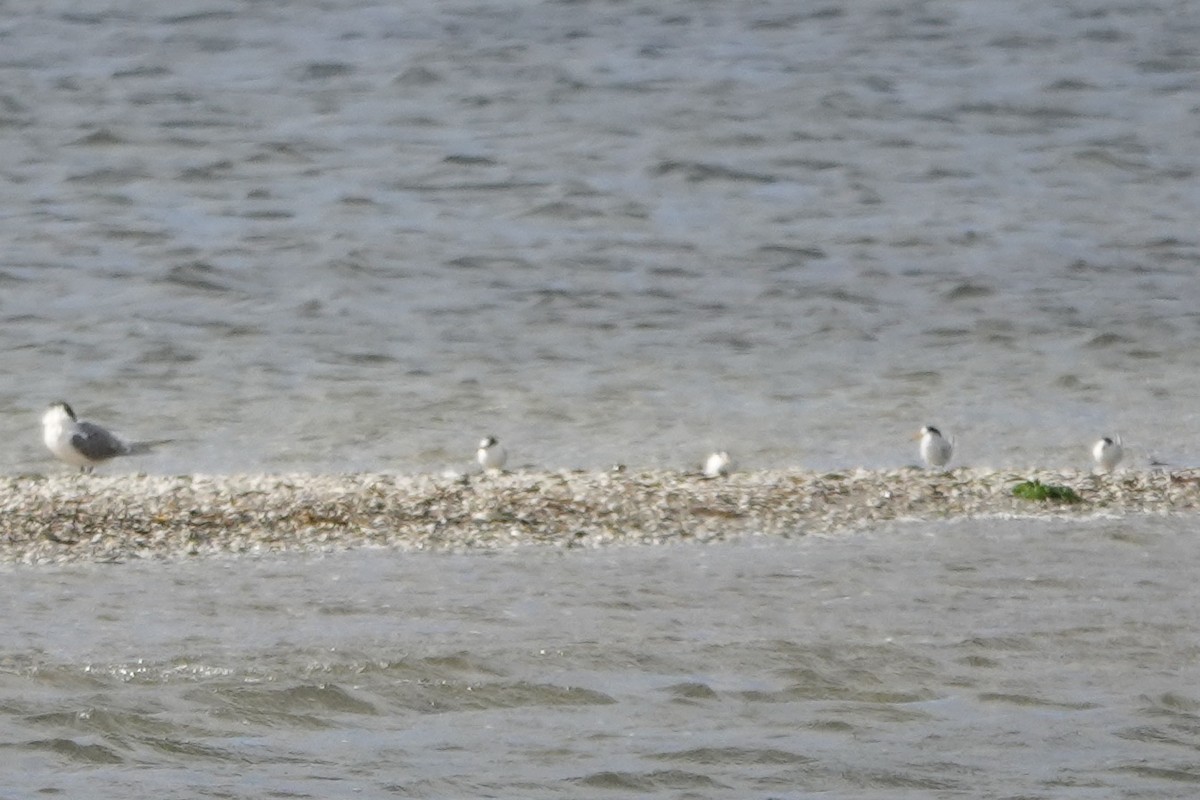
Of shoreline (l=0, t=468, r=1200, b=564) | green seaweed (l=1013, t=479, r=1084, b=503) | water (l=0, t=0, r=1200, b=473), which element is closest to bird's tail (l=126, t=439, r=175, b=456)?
water (l=0, t=0, r=1200, b=473)

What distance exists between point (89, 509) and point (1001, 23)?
90.8 ft

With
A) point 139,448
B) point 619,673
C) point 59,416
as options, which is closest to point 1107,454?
point 619,673

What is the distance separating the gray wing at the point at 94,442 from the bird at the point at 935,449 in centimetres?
498

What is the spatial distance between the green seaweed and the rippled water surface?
117cm

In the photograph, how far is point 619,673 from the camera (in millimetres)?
8492

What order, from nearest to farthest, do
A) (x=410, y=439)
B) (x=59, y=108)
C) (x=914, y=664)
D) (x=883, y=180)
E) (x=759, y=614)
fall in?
1. (x=914, y=664)
2. (x=759, y=614)
3. (x=410, y=439)
4. (x=883, y=180)
5. (x=59, y=108)

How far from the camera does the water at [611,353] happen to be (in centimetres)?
782

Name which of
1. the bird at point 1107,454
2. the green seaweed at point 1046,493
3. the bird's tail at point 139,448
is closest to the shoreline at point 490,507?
the green seaweed at point 1046,493

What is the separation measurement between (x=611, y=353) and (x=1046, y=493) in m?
7.33

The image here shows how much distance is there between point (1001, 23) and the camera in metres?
36.7

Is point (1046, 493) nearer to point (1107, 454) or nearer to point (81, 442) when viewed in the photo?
point (1107, 454)

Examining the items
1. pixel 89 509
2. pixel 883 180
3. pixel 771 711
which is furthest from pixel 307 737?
pixel 883 180

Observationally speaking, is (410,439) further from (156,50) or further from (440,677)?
(156,50)

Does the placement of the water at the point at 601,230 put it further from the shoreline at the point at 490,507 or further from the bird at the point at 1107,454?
the shoreline at the point at 490,507
